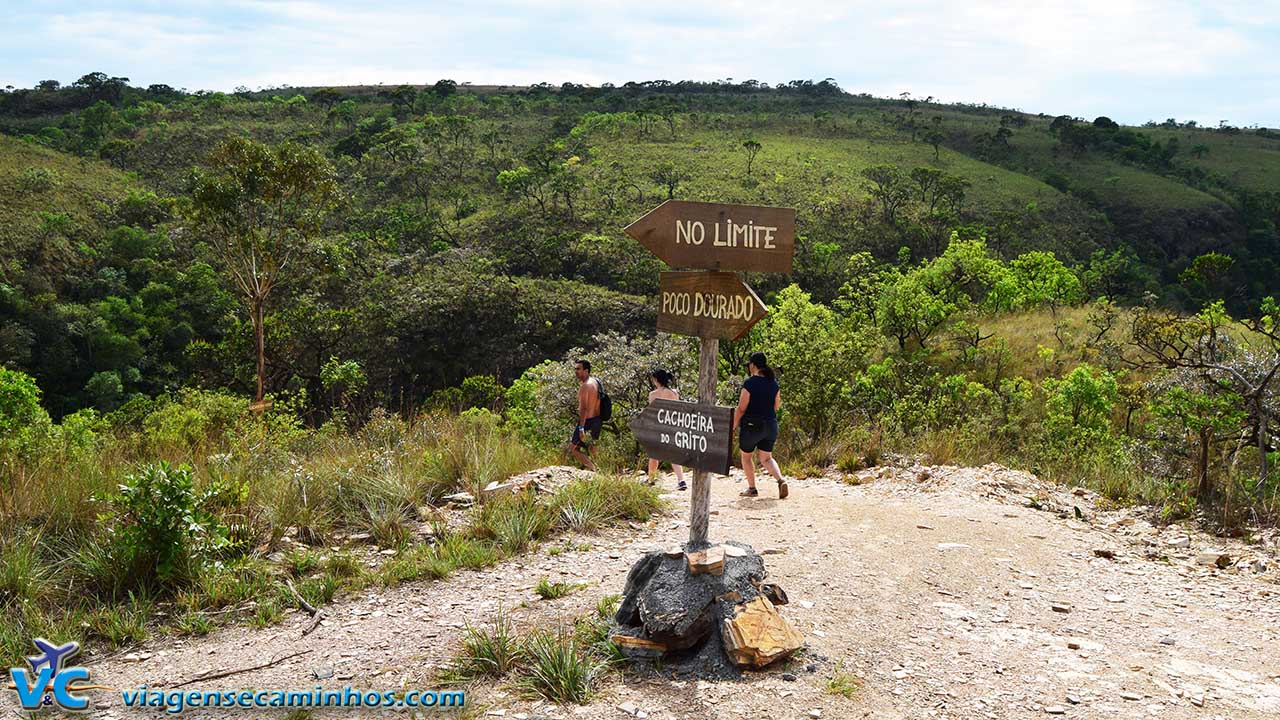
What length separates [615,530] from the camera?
627cm

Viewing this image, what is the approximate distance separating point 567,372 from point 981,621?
10.0 m

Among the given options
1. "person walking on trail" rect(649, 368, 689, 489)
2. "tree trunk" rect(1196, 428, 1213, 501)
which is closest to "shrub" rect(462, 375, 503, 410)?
"person walking on trail" rect(649, 368, 689, 489)

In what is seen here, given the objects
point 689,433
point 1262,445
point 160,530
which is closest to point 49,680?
point 160,530

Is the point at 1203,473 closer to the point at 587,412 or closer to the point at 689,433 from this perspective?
the point at 689,433

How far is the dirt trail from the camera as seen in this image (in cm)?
Answer: 372

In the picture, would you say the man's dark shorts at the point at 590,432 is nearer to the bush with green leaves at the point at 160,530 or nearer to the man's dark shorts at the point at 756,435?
the man's dark shorts at the point at 756,435

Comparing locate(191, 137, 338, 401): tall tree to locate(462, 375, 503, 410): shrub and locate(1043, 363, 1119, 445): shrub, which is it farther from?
locate(1043, 363, 1119, 445): shrub

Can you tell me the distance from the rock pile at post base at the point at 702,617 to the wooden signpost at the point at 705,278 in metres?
0.22

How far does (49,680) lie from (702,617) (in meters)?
3.18

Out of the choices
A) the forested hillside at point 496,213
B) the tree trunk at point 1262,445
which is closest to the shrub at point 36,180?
the forested hillside at point 496,213

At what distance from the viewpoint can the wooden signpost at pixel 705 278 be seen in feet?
14.4

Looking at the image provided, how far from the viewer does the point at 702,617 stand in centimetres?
413

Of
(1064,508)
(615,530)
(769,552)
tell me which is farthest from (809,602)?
(1064,508)

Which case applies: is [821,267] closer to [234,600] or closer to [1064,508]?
[1064,508]
